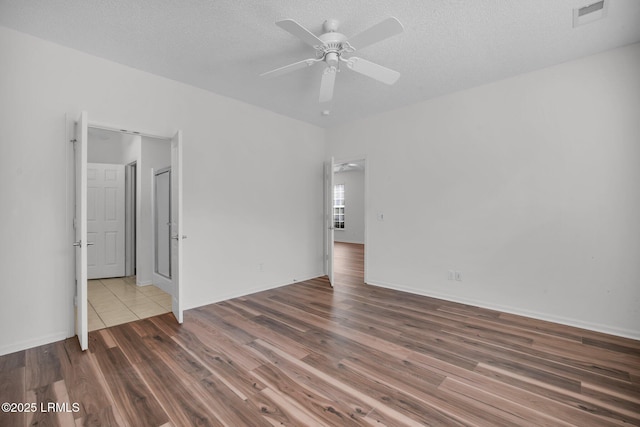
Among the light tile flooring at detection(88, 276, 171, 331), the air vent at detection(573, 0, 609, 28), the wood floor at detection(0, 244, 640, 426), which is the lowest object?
the light tile flooring at detection(88, 276, 171, 331)

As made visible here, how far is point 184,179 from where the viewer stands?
3.59 metres

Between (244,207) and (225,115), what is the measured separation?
1.29 m

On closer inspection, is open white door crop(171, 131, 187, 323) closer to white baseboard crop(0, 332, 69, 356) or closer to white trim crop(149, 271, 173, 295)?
white baseboard crop(0, 332, 69, 356)

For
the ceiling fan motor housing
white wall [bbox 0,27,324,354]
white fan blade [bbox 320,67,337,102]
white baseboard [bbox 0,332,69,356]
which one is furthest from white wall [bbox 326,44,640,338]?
white baseboard [bbox 0,332,69,356]

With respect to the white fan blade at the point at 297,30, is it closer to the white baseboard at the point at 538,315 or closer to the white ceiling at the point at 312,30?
the white ceiling at the point at 312,30

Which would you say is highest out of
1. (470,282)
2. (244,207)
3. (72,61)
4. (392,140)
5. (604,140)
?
(72,61)

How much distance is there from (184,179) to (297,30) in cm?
236

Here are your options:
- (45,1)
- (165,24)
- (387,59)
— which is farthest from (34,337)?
(387,59)

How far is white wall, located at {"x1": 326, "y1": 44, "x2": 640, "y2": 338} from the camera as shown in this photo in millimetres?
2816

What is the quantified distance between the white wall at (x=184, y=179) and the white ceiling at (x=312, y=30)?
0.97 feet

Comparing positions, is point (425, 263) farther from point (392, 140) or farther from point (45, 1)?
point (45, 1)

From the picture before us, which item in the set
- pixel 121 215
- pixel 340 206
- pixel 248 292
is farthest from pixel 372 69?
pixel 340 206

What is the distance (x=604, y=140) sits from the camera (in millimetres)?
2883

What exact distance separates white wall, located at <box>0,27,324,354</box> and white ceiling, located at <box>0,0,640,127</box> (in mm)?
296
